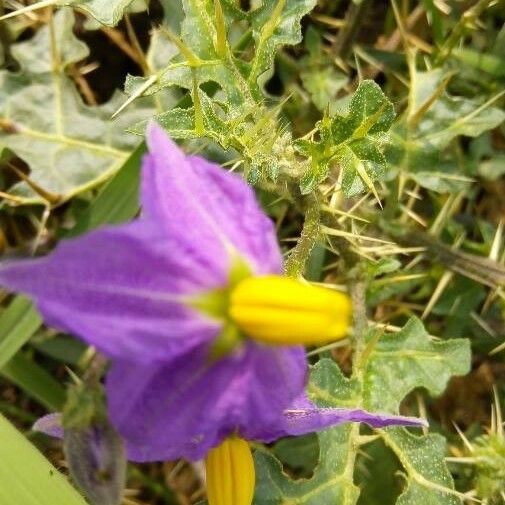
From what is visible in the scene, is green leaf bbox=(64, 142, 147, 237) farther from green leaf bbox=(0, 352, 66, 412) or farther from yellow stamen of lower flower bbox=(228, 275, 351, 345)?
yellow stamen of lower flower bbox=(228, 275, 351, 345)

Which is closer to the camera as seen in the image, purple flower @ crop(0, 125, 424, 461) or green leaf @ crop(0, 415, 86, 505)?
purple flower @ crop(0, 125, 424, 461)

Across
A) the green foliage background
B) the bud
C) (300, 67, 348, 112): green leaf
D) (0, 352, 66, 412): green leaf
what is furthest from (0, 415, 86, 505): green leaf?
(300, 67, 348, 112): green leaf

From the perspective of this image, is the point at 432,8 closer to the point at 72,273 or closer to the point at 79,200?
the point at 79,200

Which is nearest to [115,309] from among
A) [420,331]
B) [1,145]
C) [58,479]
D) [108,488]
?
[108,488]

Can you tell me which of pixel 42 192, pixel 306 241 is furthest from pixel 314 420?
pixel 42 192

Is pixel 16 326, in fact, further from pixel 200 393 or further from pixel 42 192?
pixel 200 393

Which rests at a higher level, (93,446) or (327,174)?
(93,446)
